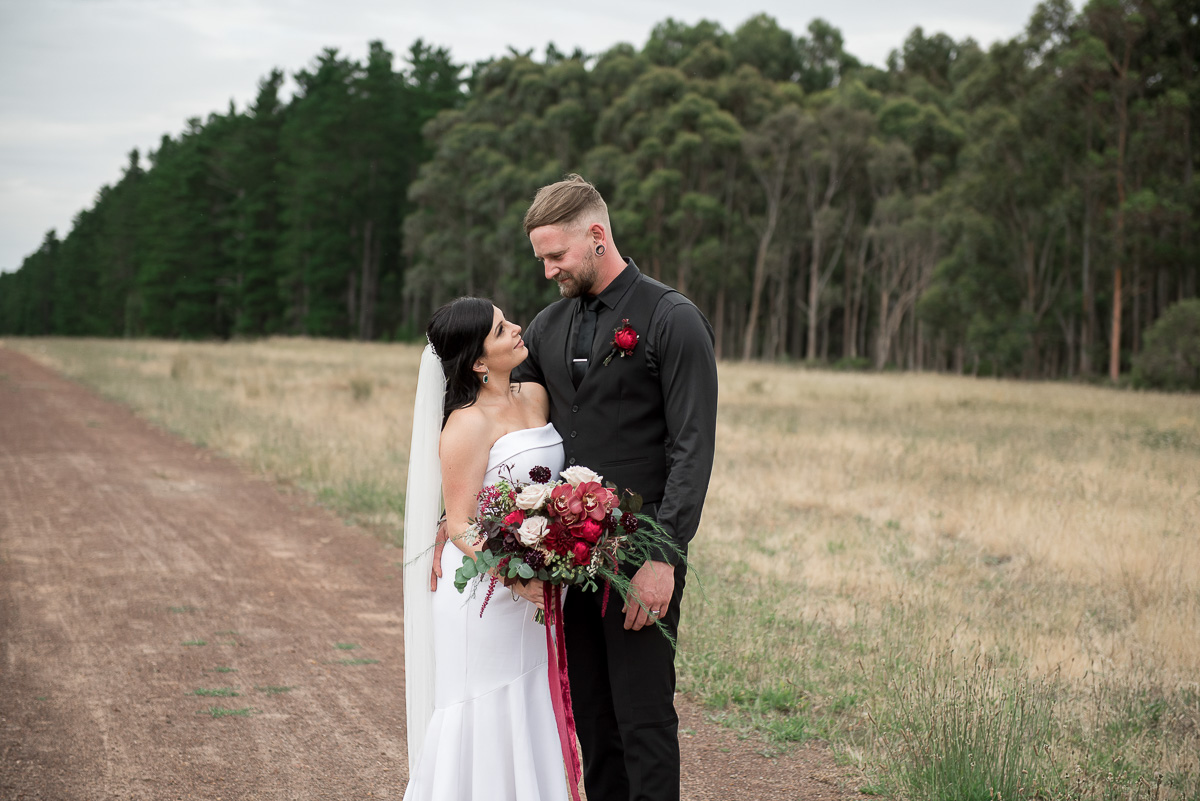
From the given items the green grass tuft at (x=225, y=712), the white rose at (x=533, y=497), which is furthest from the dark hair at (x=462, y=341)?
the green grass tuft at (x=225, y=712)

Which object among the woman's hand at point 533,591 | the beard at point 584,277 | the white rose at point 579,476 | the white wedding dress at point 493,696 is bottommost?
the white wedding dress at point 493,696

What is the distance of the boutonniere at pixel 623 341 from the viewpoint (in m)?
3.11

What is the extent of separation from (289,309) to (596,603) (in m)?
63.9

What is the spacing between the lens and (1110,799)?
12.0 ft

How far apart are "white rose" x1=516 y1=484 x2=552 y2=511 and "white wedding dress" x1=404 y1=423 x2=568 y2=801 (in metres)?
0.39

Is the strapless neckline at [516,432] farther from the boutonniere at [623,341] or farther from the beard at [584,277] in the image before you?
the beard at [584,277]

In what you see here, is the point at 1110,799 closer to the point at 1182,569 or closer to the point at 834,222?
the point at 1182,569

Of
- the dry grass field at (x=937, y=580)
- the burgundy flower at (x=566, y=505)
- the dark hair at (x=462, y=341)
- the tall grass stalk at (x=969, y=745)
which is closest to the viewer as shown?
the burgundy flower at (x=566, y=505)

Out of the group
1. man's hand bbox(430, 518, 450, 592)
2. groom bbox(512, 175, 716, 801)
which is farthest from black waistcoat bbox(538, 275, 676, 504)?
man's hand bbox(430, 518, 450, 592)

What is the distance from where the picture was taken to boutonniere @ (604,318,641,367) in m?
3.11

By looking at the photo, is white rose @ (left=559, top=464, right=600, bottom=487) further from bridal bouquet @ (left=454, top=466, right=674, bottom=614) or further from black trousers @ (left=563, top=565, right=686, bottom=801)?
black trousers @ (left=563, top=565, right=686, bottom=801)

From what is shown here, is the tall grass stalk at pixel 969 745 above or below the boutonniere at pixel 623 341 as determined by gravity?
below

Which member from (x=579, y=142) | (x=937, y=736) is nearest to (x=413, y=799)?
(x=937, y=736)

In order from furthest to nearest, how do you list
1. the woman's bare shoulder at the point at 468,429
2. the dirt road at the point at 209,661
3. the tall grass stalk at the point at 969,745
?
the dirt road at the point at 209,661, the tall grass stalk at the point at 969,745, the woman's bare shoulder at the point at 468,429
